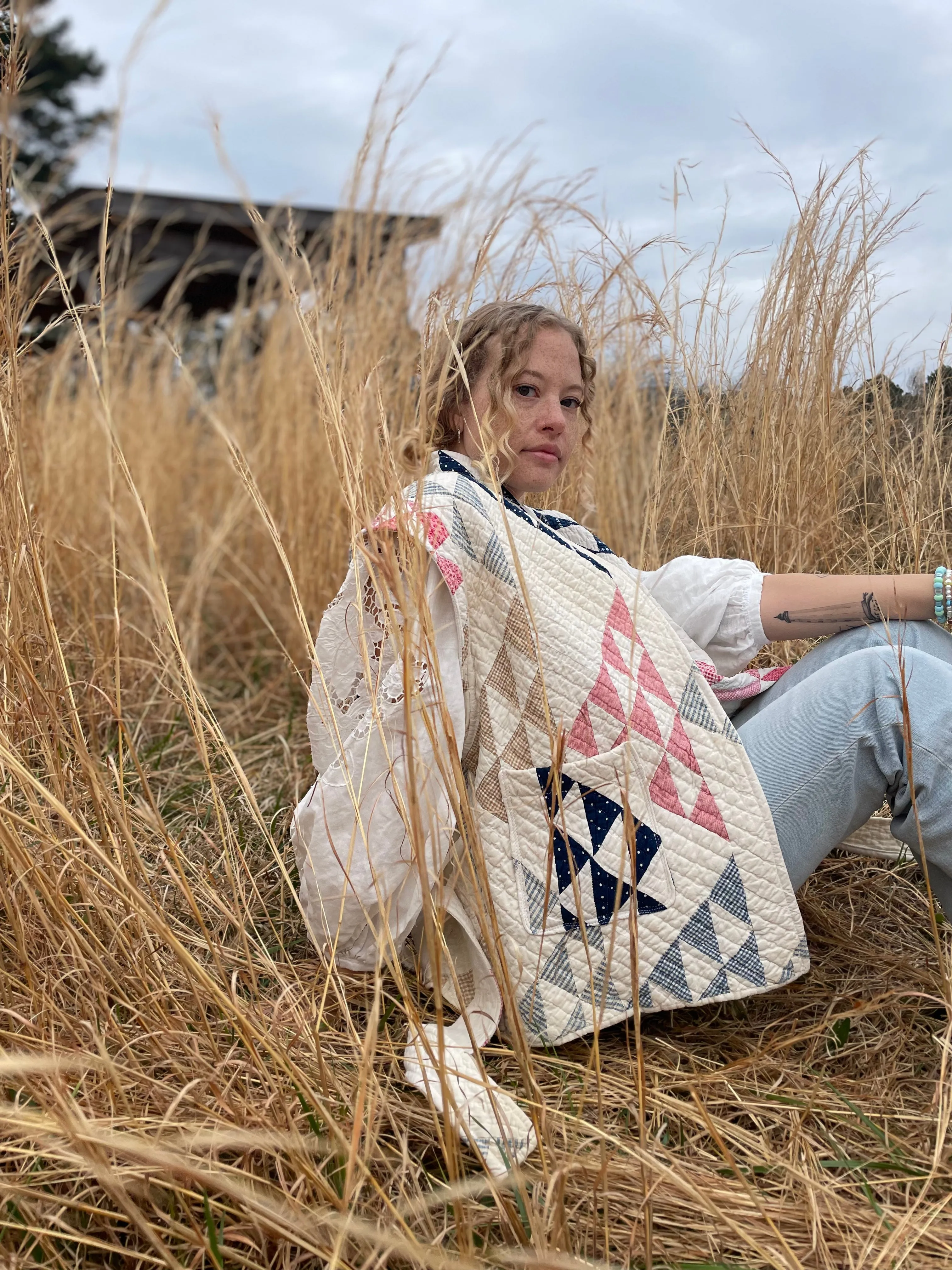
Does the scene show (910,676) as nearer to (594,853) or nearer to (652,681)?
(652,681)

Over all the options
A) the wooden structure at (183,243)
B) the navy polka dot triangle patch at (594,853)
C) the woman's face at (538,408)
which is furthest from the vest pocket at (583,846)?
the wooden structure at (183,243)

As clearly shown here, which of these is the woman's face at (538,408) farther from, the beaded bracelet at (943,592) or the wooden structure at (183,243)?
the wooden structure at (183,243)

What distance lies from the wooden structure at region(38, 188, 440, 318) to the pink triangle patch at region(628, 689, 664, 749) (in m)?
2.47

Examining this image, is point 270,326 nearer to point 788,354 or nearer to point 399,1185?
point 788,354

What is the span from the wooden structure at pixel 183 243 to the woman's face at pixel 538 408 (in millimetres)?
2155

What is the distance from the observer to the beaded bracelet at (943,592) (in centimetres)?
117

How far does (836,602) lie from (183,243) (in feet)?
15.9

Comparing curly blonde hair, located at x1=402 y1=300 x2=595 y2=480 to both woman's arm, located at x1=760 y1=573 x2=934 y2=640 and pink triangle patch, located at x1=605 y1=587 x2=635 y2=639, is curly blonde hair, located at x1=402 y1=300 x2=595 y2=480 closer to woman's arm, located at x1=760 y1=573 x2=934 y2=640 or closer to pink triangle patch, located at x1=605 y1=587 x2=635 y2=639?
pink triangle patch, located at x1=605 y1=587 x2=635 y2=639

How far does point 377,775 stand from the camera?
1.08 meters

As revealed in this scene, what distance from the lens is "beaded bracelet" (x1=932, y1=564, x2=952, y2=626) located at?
117 centimetres

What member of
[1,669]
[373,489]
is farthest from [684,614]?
[1,669]

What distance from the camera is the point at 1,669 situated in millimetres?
1202

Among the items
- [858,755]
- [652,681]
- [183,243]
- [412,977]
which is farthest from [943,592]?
[183,243]

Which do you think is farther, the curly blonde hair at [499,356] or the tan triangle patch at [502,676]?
the curly blonde hair at [499,356]
